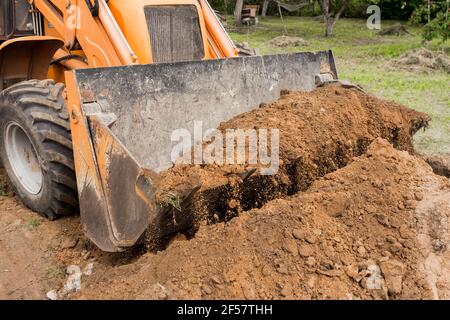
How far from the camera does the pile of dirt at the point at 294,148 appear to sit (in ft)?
11.3

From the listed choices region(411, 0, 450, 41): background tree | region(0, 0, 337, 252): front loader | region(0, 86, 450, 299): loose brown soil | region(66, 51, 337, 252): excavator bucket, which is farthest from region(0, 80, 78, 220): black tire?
region(411, 0, 450, 41): background tree

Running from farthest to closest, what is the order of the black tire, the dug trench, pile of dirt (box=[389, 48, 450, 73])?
pile of dirt (box=[389, 48, 450, 73]), the black tire, the dug trench

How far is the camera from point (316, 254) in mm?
3186

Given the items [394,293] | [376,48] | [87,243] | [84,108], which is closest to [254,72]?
[84,108]

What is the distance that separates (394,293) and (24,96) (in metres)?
3.05

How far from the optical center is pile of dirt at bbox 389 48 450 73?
40.6 ft

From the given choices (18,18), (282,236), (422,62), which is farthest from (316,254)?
(422,62)

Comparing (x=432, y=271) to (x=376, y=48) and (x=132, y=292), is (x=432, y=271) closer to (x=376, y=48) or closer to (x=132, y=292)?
(x=132, y=292)

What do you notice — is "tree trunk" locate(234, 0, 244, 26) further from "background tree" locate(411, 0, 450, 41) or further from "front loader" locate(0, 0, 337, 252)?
"front loader" locate(0, 0, 337, 252)

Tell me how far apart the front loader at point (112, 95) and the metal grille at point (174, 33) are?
0.03 feet

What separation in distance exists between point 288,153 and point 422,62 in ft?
33.4

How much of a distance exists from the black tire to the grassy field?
14.4ft

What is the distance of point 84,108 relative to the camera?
3.54 m
